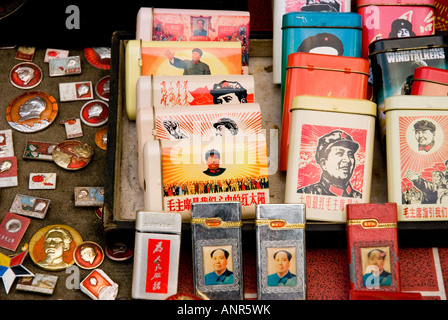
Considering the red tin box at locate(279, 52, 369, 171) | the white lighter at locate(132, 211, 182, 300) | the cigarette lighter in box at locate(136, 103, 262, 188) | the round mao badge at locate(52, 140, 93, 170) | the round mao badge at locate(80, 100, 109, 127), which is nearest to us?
the white lighter at locate(132, 211, 182, 300)

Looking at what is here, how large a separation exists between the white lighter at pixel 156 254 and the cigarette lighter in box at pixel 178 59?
25.1 inches

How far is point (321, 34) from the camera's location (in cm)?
264

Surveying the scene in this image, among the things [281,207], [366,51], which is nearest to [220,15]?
[366,51]

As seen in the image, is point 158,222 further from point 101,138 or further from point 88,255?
point 101,138

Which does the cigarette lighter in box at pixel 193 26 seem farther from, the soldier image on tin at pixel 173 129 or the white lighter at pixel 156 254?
the white lighter at pixel 156 254

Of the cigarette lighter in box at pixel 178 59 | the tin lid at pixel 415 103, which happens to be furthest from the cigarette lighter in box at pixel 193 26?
the tin lid at pixel 415 103

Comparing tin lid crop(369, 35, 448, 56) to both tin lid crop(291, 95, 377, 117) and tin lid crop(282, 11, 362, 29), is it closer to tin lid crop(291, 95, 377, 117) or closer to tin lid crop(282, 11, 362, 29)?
tin lid crop(282, 11, 362, 29)

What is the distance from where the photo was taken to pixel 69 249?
2.48m

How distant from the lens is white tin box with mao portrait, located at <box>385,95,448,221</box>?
2.25 m

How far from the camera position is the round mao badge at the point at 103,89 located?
2908mm

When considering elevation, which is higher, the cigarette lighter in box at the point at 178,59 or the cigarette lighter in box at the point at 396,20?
the cigarette lighter in box at the point at 396,20

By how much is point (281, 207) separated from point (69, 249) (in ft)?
3.03

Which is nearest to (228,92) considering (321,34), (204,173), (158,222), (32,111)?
(204,173)

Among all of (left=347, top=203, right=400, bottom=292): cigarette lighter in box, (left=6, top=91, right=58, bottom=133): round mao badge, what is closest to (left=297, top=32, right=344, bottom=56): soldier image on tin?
(left=347, top=203, right=400, bottom=292): cigarette lighter in box
